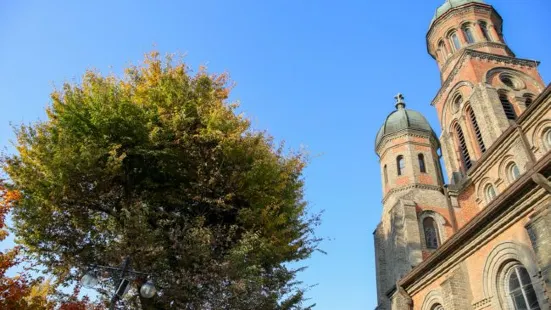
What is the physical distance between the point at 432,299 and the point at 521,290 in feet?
12.2

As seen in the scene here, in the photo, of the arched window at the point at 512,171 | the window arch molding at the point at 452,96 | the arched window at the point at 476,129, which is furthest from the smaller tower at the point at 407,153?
the arched window at the point at 512,171

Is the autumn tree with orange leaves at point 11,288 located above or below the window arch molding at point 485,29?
below

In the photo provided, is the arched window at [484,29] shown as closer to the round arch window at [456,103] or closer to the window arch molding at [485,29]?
the window arch molding at [485,29]

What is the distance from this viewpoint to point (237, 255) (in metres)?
9.71

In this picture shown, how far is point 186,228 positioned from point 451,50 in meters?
23.5

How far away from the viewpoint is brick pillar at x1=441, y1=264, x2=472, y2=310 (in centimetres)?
1171

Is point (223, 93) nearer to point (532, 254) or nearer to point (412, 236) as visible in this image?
point (532, 254)

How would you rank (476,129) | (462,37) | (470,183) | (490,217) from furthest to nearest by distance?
1. (462,37)
2. (476,129)
3. (470,183)
4. (490,217)

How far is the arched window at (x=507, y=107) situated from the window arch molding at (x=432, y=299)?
1141cm

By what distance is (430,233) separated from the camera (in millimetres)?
22766

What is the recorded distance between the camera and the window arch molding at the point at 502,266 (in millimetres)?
9727

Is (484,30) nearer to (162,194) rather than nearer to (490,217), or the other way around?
(490,217)

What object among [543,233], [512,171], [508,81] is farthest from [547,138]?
[508,81]

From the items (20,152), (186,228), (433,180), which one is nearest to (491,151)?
(433,180)
